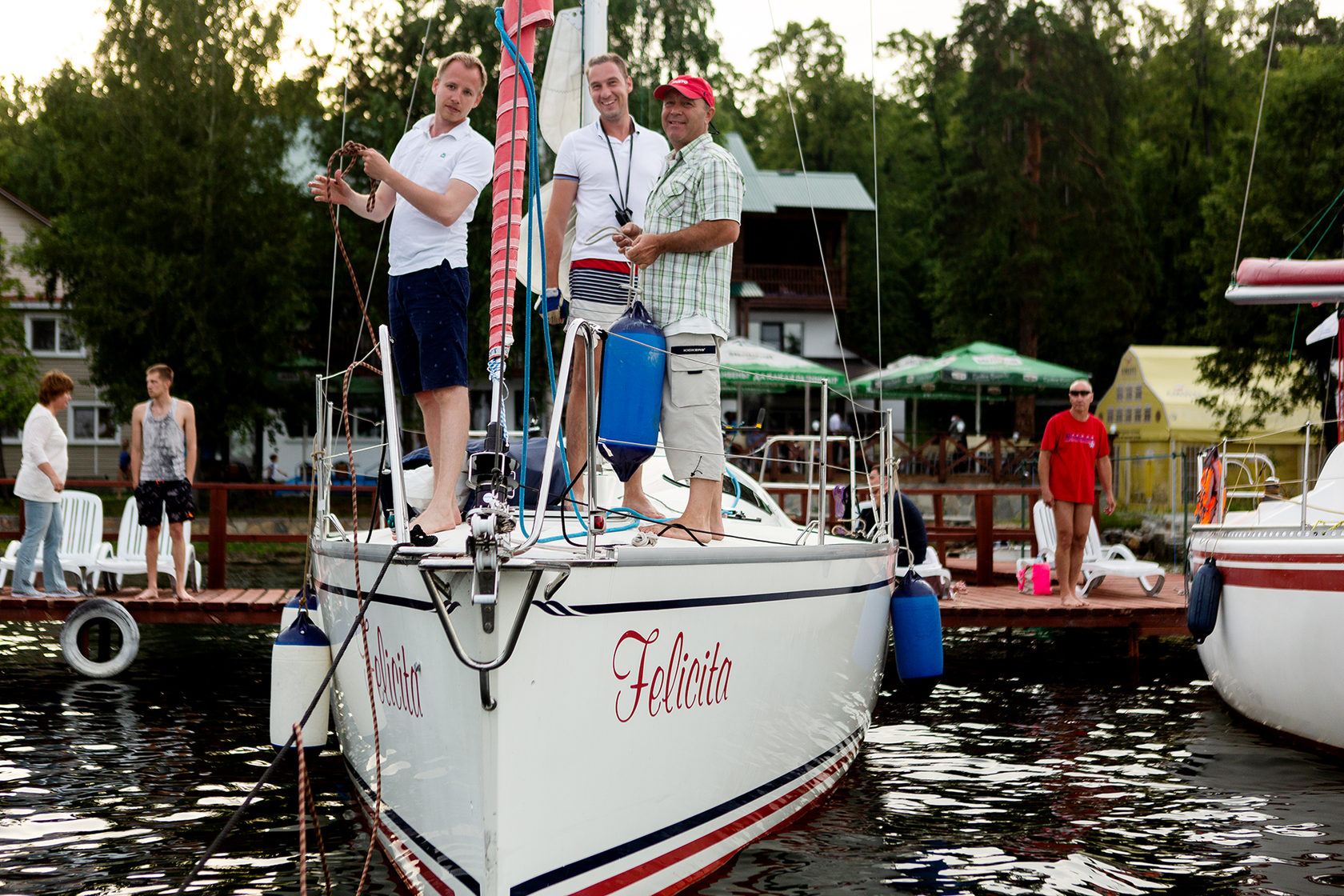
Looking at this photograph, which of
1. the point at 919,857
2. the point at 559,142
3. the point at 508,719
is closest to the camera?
the point at 508,719

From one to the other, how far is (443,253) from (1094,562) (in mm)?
7045

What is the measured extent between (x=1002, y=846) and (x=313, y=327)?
26089 mm

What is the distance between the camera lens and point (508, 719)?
3.27 meters

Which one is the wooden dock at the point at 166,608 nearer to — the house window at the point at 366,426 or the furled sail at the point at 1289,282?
the furled sail at the point at 1289,282

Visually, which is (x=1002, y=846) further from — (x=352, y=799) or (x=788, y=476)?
(x=788, y=476)

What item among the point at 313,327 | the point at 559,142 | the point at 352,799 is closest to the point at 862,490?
the point at 559,142

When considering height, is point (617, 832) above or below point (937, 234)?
below

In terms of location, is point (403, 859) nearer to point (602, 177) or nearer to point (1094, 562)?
point (602, 177)

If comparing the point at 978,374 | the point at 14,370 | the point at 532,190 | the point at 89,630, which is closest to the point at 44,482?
the point at 89,630

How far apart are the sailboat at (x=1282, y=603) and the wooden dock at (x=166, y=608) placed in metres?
5.84

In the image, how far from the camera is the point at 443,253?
14.6ft

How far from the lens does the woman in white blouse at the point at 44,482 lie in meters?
8.00

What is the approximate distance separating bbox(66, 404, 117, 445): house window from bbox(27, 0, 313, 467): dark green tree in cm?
979

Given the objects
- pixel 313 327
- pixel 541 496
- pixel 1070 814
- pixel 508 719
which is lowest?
pixel 1070 814
